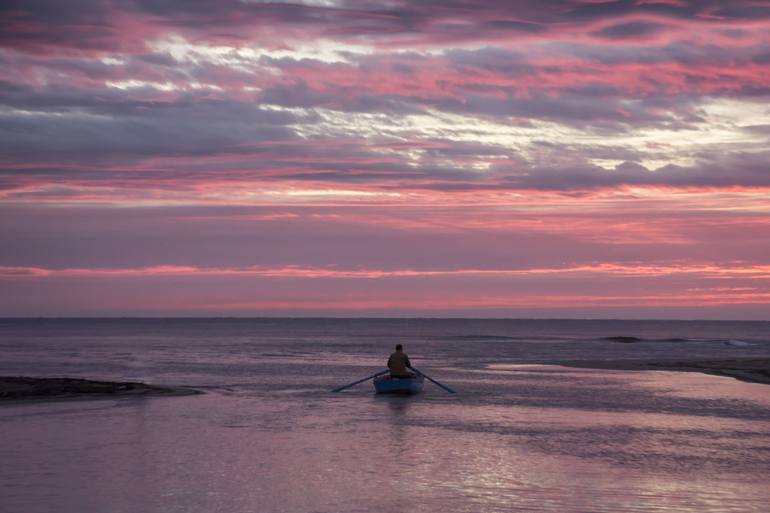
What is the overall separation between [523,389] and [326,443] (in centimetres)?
1945

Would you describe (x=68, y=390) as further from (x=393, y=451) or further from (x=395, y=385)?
(x=393, y=451)

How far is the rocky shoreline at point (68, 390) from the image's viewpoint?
34.2 metres

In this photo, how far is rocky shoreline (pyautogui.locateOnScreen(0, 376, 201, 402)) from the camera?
34.2m

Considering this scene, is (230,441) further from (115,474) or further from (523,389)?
(523,389)

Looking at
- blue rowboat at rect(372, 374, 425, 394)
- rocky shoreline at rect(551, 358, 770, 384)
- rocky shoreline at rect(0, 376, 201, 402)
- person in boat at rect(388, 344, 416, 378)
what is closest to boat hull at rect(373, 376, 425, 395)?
blue rowboat at rect(372, 374, 425, 394)

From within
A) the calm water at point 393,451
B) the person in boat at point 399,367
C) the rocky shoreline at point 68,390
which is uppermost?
the person in boat at point 399,367

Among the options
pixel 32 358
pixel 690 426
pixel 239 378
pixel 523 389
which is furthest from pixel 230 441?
pixel 32 358

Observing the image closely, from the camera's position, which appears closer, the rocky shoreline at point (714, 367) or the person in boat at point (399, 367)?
the person in boat at point (399, 367)

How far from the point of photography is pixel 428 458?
21.6 metres

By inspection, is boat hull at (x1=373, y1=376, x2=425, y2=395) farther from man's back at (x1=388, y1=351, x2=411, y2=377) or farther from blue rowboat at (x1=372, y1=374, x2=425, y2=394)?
man's back at (x1=388, y1=351, x2=411, y2=377)

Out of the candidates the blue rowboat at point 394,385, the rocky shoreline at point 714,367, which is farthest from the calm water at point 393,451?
the rocky shoreline at point 714,367

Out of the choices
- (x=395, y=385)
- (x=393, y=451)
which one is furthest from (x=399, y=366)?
(x=393, y=451)

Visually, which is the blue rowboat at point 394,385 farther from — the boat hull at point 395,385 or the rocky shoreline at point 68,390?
the rocky shoreline at point 68,390

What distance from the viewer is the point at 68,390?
3591 cm
